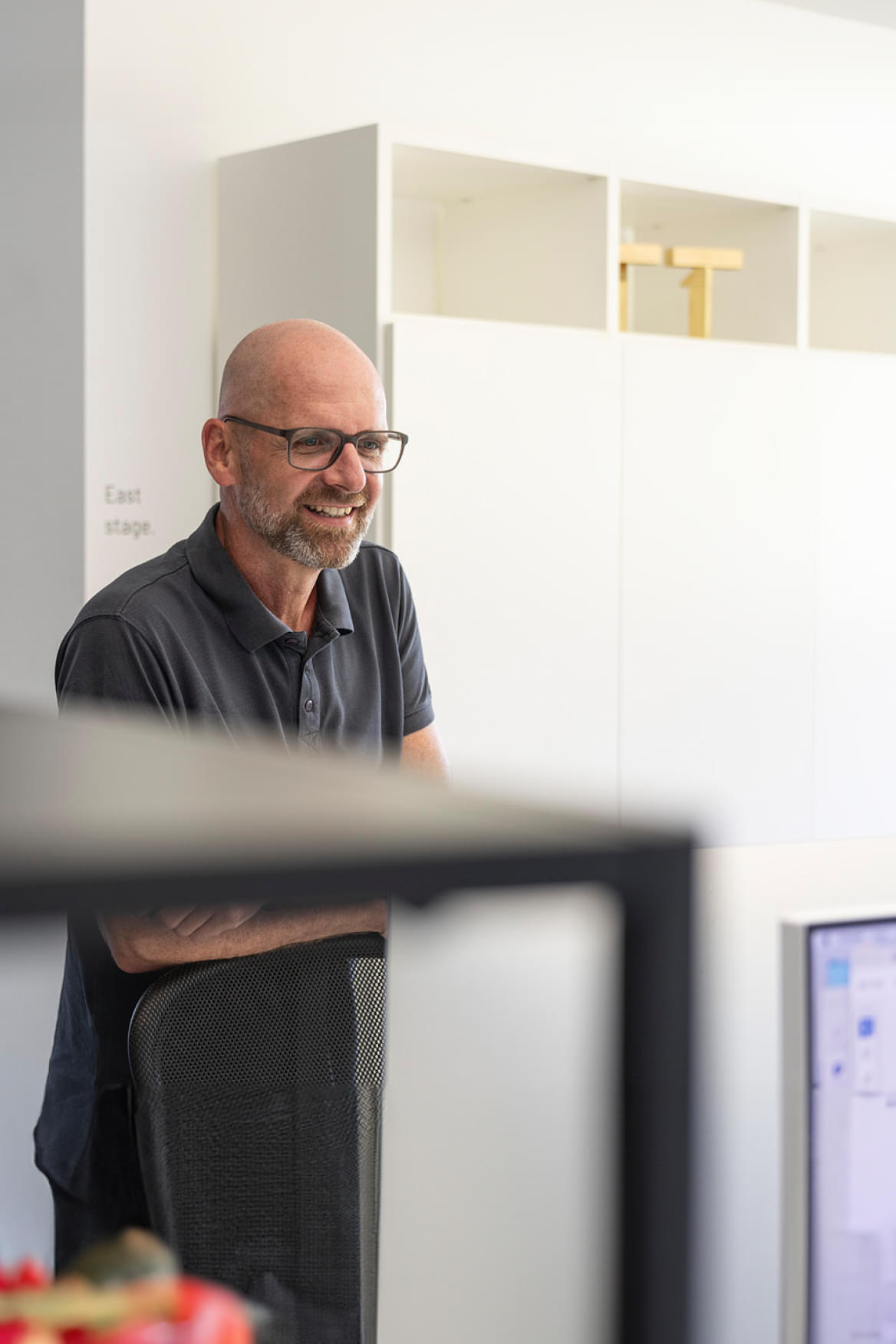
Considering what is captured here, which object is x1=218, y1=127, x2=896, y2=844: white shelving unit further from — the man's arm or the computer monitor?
the computer monitor

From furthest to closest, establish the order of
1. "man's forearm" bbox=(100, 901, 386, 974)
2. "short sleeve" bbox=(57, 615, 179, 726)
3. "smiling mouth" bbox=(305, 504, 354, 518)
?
"smiling mouth" bbox=(305, 504, 354, 518)
"short sleeve" bbox=(57, 615, 179, 726)
"man's forearm" bbox=(100, 901, 386, 974)

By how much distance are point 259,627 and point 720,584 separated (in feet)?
6.41

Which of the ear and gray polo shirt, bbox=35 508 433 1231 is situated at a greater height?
the ear

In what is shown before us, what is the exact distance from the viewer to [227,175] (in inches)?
126

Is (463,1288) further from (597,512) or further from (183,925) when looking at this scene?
(597,512)

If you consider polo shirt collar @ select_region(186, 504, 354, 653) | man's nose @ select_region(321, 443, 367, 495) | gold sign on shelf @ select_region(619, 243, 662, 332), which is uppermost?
gold sign on shelf @ select_region(619, 243, 662, 332)

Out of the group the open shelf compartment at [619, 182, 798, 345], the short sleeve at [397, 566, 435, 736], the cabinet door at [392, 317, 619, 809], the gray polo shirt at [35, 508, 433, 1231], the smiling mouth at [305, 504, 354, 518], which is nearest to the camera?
the gray polo shirt at [35, 508, 433, 1231]

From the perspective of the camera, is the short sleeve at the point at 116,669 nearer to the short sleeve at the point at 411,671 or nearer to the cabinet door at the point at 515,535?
the short sleeve at the point at 411,671

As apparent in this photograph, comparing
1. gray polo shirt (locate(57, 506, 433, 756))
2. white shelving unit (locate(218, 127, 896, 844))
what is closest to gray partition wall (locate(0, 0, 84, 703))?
white shelving unit (locate(218, 127, 896, 844))

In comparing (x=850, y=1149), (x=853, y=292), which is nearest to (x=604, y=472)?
(x=853, y=292)

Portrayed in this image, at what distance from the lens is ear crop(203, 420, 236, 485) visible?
191 cm

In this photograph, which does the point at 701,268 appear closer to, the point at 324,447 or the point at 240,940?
the point at 324,447

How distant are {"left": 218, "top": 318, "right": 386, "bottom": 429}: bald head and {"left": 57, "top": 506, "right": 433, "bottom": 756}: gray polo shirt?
18 cm

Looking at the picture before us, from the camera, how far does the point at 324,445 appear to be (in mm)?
1867
